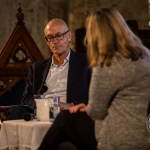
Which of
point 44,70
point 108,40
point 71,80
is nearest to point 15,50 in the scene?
point 44,70

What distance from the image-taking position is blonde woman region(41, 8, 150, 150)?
10.1ft

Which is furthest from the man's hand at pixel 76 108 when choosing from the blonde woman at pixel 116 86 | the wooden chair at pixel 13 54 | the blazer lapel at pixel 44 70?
the wooden chair at pixel 13 54

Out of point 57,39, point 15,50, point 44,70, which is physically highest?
point 57,39

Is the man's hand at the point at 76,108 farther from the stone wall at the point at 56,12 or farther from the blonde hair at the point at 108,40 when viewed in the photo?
the stone wall at the point at 56,12

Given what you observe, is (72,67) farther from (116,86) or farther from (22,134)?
(116,86)

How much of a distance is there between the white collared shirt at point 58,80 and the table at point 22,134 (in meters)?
0.83

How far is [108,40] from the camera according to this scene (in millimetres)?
3119

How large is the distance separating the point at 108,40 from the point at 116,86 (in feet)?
0.93

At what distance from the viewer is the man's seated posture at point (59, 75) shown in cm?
444

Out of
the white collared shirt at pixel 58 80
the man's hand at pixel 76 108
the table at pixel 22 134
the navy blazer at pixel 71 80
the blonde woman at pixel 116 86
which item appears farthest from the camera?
the white collared shirt at pixel 58 80

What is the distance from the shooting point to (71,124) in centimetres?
320

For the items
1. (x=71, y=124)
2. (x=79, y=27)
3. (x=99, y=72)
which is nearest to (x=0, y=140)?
(x=71, y=124)

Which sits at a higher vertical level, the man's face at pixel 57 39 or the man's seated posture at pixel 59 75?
the man's face at pixel 57 39

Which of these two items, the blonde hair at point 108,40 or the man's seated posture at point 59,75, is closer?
the blonde hair at point 108,40
